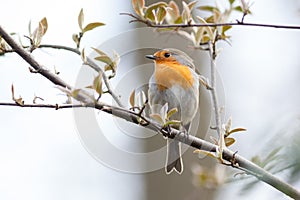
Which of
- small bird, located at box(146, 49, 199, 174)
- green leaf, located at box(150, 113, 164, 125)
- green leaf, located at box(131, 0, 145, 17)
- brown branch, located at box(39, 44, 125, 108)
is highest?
green leaf, located at box(131, 0, 145, 17)

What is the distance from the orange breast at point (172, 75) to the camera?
1893 mm

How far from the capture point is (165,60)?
2014 millimetres

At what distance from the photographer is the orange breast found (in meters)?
1.89

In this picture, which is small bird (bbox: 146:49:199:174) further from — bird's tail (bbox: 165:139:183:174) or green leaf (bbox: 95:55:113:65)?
green leaf (bbox: 95:55:113:65)

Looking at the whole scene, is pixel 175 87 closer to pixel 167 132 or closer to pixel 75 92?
pixel 167 132

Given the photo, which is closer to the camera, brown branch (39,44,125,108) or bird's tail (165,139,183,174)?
brown branch (39,44,125,108)

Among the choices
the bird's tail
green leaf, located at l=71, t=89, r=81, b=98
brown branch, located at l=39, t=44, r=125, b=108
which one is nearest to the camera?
green leaf, located at l=71, t=89, r=81, b=98

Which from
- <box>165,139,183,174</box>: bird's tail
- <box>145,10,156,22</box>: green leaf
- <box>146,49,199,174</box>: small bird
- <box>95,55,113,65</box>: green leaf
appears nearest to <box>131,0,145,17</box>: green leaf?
<box>145,10,156,22</box>: green leaf

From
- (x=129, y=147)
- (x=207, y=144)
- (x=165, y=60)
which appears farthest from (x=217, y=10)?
(x=129, y=147)

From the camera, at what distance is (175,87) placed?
1957 millimetres

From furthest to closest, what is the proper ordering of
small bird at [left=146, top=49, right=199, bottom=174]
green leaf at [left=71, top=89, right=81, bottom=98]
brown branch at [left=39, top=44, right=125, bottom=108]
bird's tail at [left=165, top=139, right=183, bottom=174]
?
bird's tail at [left=165, top=139, right=183, bottom=174] < small bird at [left=146, top=49, right=199, bottom=174] < brown branch at [left=39, top=44, right=125, bottom=108] < green leaf at [left=71, top=89, right=81, bottom=98]

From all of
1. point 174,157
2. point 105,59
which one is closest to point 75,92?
point 105,59

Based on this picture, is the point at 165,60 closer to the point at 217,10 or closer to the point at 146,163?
the point at 217,10

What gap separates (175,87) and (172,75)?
5 cm
